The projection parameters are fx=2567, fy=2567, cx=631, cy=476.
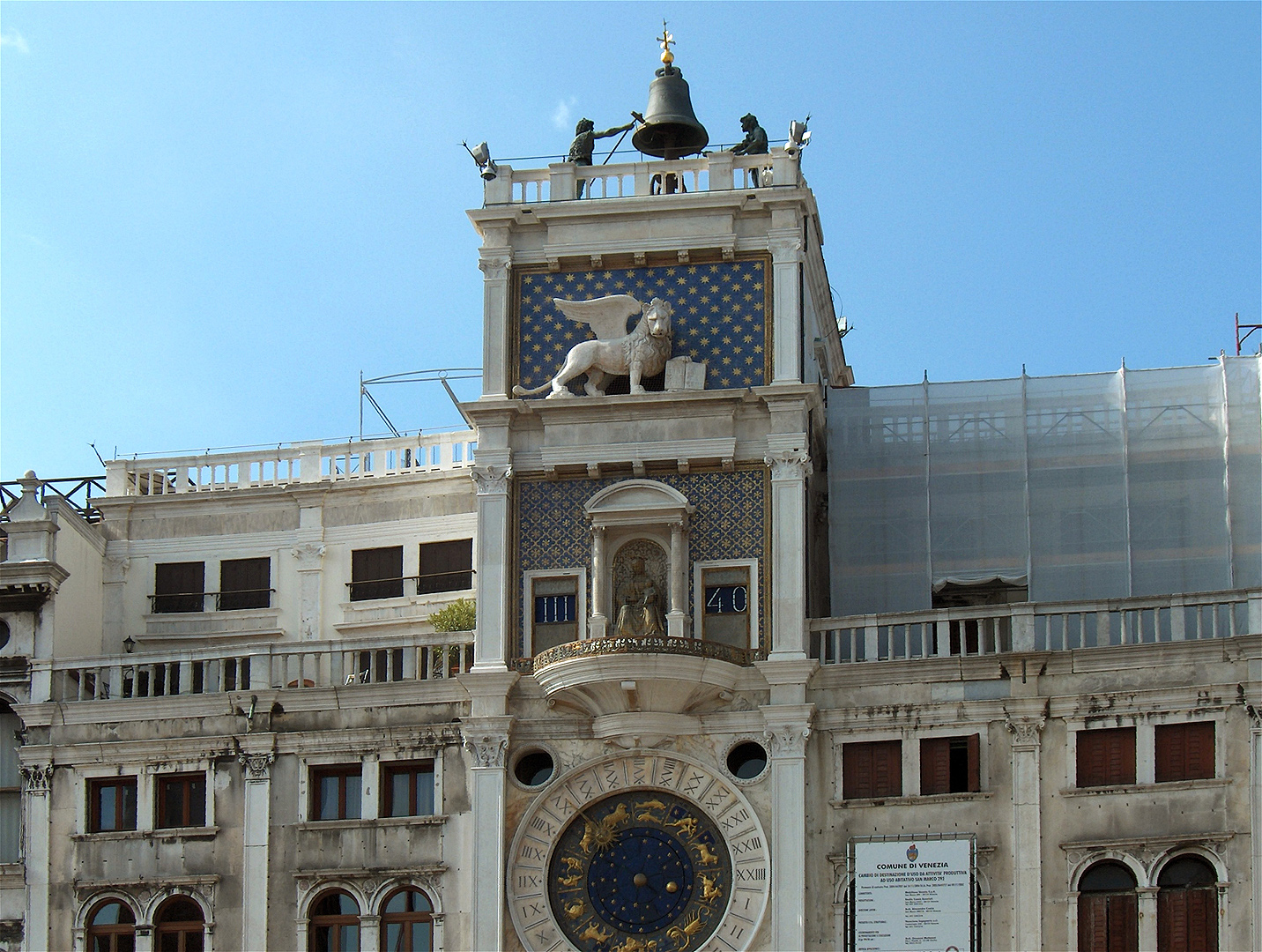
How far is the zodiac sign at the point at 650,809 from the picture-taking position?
4488 cm

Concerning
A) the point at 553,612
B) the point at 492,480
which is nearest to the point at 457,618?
the point at 553,612

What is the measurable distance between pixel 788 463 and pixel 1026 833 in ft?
25.6

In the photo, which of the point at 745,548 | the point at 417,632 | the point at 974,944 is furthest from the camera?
the point at 417,632

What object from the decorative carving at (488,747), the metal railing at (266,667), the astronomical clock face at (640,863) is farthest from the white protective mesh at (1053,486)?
the metal railing at (266,667)

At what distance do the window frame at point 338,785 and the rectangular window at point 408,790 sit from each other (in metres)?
0.46

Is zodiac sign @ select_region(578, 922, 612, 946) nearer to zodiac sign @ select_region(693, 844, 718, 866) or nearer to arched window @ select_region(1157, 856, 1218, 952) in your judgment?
zodiac sign @ select_region(693, 844, 718, 866)

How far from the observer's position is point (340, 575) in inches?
2034

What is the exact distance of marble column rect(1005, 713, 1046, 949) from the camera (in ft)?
140

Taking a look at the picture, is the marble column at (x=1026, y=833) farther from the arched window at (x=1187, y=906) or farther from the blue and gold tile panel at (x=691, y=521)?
the blue and gold tile panel at (x=691, y=521)

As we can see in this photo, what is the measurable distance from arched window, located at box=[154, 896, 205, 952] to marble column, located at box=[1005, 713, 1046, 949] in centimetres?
1455

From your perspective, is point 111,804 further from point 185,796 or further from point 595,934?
point 595,934

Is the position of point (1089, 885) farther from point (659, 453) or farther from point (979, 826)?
point (659, 453)

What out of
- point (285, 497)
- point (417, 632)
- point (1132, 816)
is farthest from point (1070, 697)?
point (285, 497)

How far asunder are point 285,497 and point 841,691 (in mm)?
13418
